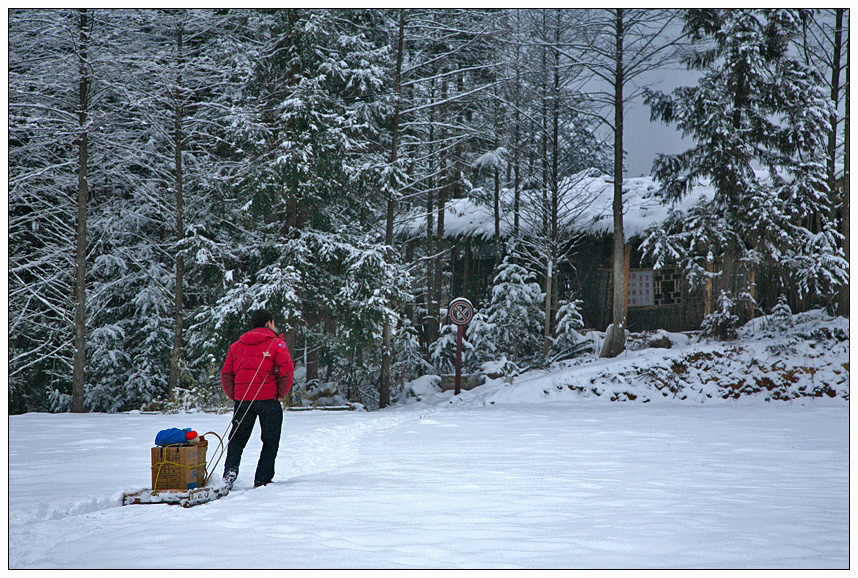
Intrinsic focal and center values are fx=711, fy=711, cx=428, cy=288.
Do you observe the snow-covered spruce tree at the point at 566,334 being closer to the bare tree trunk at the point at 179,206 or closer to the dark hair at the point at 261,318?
the bare tree trunk at the point at 179,206

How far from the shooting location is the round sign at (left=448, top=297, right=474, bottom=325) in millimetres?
15914

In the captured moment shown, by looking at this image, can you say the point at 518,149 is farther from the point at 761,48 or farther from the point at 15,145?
the point at 15,145

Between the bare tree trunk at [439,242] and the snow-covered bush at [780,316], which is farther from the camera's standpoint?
the bare tree trunk at [439,242]

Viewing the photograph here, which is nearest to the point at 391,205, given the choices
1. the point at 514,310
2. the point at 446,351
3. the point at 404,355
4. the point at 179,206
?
the point at 404,355

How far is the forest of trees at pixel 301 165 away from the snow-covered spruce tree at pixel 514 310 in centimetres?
14

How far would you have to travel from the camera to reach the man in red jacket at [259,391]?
18.6 ft


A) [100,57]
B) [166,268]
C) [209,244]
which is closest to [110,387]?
[166,268]

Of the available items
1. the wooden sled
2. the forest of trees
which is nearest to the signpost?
the forest of trees

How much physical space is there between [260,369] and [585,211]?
16.7 metres

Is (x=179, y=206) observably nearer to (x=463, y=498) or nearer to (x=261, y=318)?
(x=261, y=318)

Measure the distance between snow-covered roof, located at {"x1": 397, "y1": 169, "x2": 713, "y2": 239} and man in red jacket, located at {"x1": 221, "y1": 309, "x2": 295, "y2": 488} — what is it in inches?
505

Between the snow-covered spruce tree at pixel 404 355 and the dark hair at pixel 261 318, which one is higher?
the dark hair at pixel 261 318

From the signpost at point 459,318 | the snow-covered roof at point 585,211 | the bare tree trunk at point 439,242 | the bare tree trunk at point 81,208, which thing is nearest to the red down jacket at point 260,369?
the bare tree trunk at point 81,208

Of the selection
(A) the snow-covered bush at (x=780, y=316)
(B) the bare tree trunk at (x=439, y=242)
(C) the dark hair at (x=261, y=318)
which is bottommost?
(C) the dark hair at (x=261, y=318)
